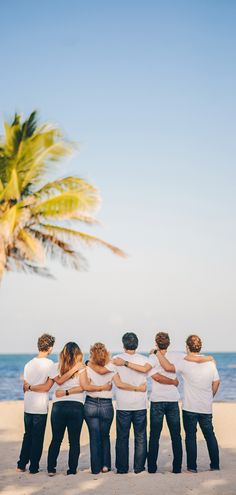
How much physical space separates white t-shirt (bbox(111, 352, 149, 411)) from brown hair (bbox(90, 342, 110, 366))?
181 millimetres

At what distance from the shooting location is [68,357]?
6551mm

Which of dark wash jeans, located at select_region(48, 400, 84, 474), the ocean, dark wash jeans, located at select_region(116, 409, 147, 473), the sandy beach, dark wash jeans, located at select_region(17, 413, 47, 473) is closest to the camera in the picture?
the sandy beach

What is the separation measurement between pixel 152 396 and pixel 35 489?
177 cm

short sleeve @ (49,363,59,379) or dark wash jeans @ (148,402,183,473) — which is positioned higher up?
short sleeve @ (49,363,59,379)

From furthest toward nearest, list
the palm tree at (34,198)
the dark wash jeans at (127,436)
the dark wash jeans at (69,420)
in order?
the palm tree at (34,198) < the dark wash jeans at (127,436) < the dark wash jeans at (69,420)

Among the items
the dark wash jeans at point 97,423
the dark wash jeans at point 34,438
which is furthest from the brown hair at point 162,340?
the dark wash jeans at point 34,438

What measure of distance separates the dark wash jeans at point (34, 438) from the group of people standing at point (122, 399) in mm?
12

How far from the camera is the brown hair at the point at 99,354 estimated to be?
6543mm

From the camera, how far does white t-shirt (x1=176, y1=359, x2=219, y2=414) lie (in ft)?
21.5

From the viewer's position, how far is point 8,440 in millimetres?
10133

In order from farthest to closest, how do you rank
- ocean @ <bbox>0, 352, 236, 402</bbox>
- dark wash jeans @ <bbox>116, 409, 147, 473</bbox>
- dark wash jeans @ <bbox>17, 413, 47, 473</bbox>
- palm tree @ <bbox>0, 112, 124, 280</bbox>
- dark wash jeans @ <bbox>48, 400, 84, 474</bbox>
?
ocean @ <bbox>0, 352, 236, 402</bbox> < palm tree @ <bbox>0, 112, 124, 280</bbox> < dark wash jeans @ <bbox>17, 413, 47, 473</bbox> < dark wash jeans @ <bbox>116, 409, 147, 473</bbox> < dark wash jeans @ <bbox>48, 400, 84, 474</bbox>

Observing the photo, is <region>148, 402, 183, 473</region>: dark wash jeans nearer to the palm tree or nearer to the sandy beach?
the sandy beach

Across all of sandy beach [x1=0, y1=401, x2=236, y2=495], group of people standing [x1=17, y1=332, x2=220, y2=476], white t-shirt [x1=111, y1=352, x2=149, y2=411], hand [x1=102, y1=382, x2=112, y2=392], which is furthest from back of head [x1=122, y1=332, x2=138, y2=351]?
sandy beach [x1=0, y1=401, x2=236, y2=495]

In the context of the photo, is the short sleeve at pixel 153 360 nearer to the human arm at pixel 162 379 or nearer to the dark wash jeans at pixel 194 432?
the human arm at pixel 162 379
